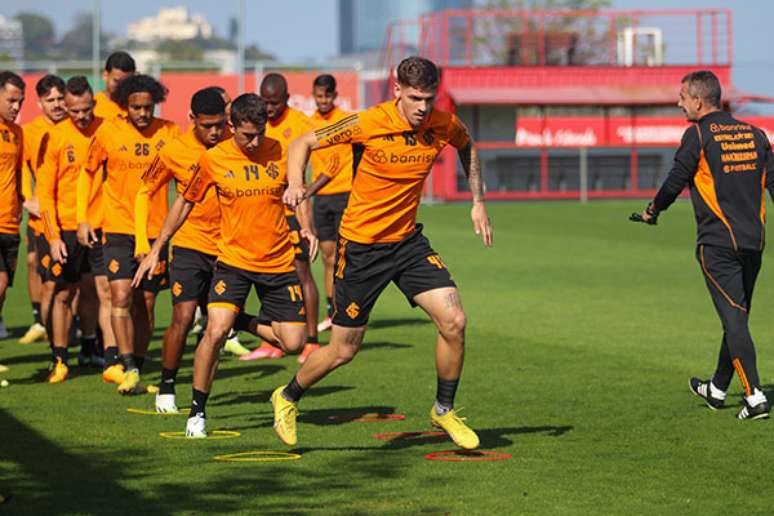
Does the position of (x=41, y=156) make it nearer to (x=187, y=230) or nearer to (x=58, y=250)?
(x=58, y=250)

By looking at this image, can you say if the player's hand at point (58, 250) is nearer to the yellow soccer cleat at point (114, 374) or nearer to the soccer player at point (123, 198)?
the soccer player at point (123, 198)

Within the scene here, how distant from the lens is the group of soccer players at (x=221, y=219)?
8812 millimetres

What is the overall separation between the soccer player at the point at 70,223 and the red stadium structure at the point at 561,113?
109ft

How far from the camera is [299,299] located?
394 inches

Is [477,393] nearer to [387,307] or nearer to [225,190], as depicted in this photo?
[225,190]

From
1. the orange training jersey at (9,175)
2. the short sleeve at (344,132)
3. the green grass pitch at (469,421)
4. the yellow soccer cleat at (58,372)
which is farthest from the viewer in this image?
the orange training jersey at (9,175)

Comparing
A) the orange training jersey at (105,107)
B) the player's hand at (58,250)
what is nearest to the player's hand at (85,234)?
the player's hand at (58,250)

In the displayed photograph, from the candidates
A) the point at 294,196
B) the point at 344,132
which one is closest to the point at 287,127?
the point at 344,132

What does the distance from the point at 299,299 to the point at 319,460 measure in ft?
5.55

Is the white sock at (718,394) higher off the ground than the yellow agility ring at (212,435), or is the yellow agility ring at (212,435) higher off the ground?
the white sock at (718,394)

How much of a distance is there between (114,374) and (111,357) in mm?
349

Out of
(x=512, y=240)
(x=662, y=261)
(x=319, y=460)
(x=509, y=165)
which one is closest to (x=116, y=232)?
(x=319, y=460)

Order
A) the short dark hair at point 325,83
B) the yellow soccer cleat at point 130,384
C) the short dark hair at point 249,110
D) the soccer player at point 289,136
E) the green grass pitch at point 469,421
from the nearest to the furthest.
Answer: the green grass pitch at point 469,421 → the short dark hair at point 249,110 → the yellow soccer cleat at point 130,384 → the soccer player at point 289,136 → the short dark hair at point 325,83

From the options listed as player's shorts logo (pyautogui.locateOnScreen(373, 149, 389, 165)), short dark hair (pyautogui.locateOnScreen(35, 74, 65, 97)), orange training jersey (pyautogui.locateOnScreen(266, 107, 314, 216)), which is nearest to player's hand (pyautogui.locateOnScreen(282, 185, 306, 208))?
player's shorts logo (pyautogui.locateOnScreen(373, 149, 389, 165))
